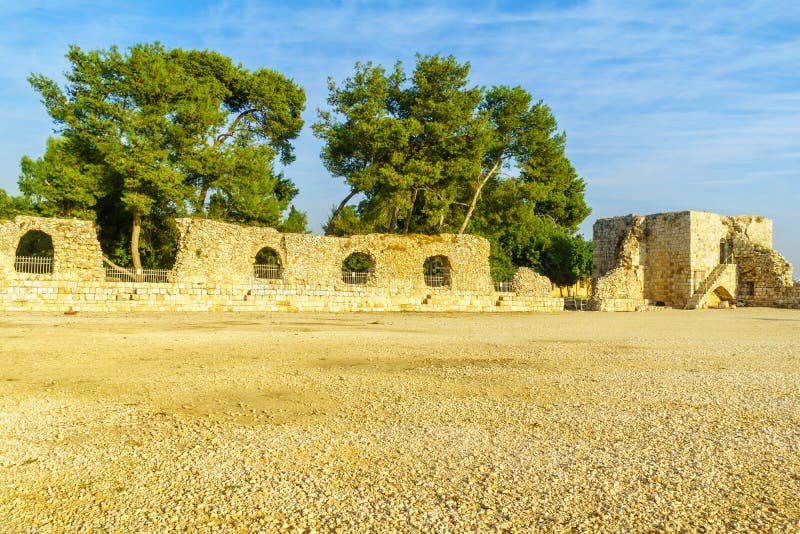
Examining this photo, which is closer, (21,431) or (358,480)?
(358,480)

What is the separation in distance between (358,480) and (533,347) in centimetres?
615

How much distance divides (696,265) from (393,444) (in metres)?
26.7

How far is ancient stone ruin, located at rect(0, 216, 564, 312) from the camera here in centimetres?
1639

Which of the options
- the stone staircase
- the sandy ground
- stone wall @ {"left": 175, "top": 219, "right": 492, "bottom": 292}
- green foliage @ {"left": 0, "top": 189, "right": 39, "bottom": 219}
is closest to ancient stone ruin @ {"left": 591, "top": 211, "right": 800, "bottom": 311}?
the stone staircase

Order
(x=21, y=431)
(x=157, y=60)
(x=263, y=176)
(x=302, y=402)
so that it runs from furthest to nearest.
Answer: (x=263, y=176)
(x=157, y=60)
(x=302, y=402)
(x=21, y=431)

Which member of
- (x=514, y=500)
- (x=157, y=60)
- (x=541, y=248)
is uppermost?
(x=157, y=60)

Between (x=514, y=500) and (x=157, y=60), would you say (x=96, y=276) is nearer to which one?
(x=157, y=60)

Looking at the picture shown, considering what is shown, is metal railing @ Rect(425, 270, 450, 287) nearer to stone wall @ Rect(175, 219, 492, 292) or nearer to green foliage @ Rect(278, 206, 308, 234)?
stone wall @ Rect(175, 219, 492, 292)

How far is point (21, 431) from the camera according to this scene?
3621 mm

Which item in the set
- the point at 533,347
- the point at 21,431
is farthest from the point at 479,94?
the point at 21,431

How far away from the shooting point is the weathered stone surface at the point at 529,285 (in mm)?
23156

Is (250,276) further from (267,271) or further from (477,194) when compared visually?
(477,194)

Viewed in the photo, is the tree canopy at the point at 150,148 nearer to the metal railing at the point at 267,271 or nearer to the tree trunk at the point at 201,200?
the tree trunk at the point at 201,200

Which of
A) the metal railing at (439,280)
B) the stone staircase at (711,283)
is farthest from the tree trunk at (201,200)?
the stone staircase at (711,283)
